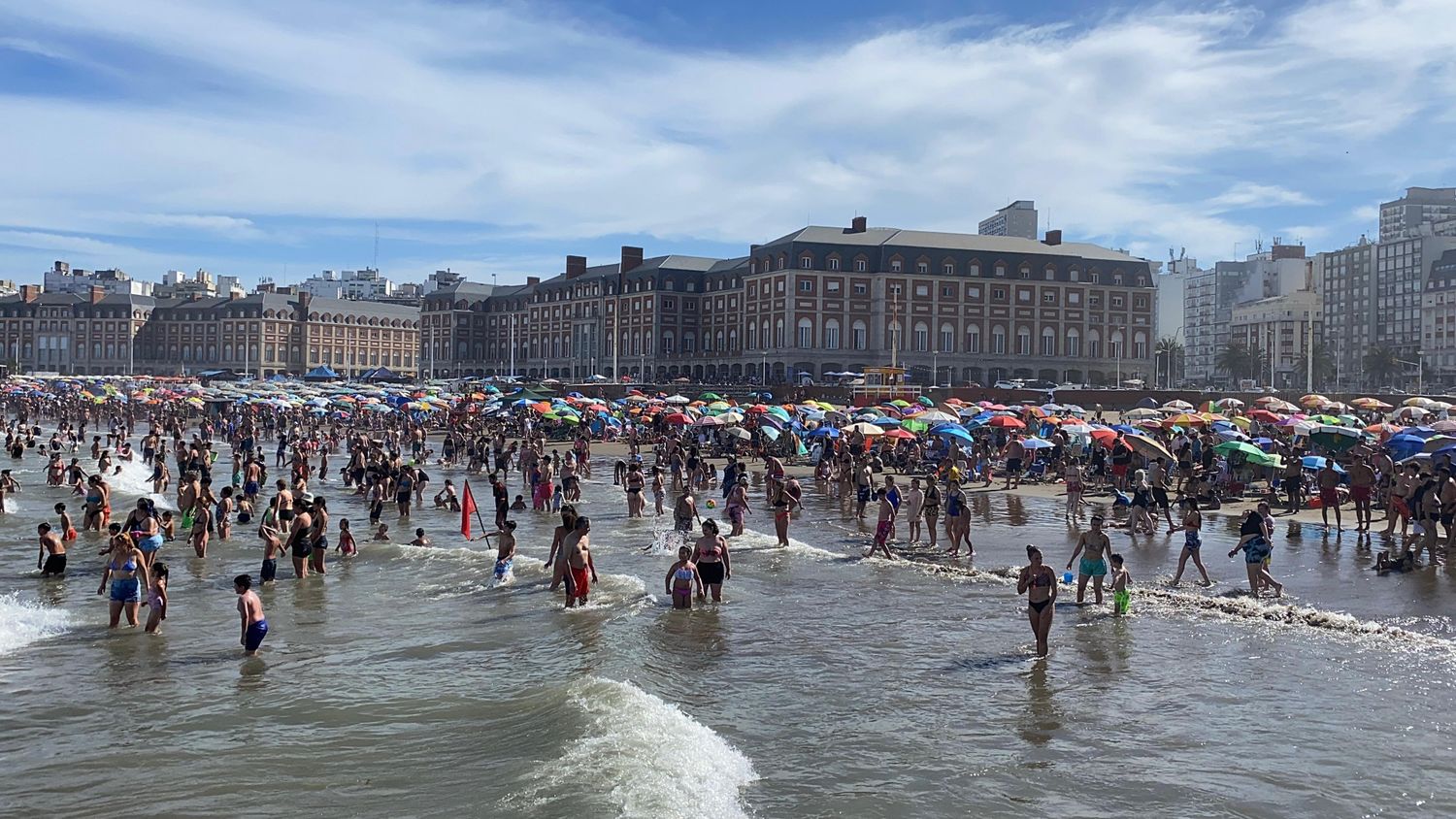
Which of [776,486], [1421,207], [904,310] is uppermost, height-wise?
[1421,207]

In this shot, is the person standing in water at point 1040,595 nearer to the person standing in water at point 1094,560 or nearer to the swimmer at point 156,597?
the person standing in water at point 1094,560

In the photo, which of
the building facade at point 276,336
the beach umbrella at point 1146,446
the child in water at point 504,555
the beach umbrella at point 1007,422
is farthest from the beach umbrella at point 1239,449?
the building facade at point 276,336

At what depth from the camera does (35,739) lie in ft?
34.7

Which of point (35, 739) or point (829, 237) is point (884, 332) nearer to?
point (829, 237)

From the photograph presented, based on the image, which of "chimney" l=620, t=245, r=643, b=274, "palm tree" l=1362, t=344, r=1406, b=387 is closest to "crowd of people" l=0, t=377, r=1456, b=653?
"chimney" l=620, t=245, r=643, b=274

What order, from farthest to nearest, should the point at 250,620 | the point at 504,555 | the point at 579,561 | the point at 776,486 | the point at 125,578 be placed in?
the point at 776,486 < the point at 504,555 < the point at 579,561 < the point at 125,578 < the point at 250,620

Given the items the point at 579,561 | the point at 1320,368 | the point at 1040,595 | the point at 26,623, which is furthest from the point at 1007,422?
the point at 1320,368

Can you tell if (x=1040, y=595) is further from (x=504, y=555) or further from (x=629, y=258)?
(x=629, y=258)

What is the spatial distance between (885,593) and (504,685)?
671 centimetres

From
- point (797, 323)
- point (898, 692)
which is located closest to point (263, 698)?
point (898, 692)

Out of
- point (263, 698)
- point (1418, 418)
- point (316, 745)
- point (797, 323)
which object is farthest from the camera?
point (797, 323)

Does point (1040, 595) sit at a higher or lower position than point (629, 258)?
lower

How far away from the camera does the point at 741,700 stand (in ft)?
38.7

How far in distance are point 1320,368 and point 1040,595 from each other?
441 feet
